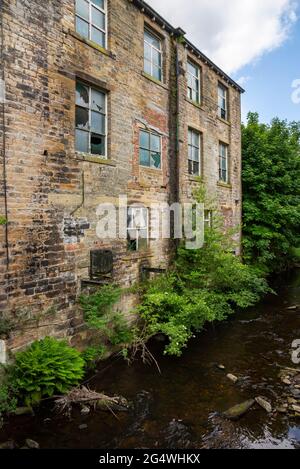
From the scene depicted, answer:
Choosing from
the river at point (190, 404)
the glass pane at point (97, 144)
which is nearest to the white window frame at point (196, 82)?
the glass pane at point (97, 144)

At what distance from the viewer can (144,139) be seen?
32.6ft

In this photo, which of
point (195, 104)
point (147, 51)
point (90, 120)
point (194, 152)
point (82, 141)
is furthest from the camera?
point (194, 152)

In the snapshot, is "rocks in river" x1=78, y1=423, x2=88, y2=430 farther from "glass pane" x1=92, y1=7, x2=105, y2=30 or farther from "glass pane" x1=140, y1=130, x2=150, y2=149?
"glass pane" x1=92, y1=7, x2=105, y2=30

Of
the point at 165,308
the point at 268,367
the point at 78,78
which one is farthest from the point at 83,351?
the point at 78,78

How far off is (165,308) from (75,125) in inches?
227

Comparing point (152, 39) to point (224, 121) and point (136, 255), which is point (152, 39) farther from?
point (136, 255)

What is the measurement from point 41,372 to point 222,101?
46.9ft

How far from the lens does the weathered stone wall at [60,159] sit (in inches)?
Answer: 246

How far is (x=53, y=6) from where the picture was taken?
700cm

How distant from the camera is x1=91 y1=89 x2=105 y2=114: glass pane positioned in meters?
8.22

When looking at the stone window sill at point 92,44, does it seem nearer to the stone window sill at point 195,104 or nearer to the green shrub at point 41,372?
the stone window sill at point 195,104

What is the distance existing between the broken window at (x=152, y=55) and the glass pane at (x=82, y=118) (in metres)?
3.51

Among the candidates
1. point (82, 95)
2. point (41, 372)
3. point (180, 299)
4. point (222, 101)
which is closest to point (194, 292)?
point (180, 299)
